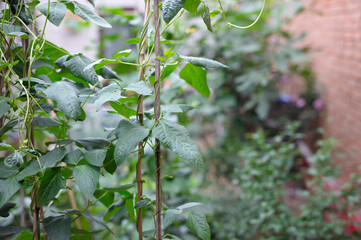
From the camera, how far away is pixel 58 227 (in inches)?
27.6

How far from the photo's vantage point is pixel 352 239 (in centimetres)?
187

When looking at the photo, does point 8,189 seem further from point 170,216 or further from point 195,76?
point 195,76

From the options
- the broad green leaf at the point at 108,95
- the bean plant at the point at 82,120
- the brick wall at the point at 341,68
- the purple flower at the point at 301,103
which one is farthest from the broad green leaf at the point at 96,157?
the purple flower at the point at 301,103

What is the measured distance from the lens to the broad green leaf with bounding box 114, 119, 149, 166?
0.60m

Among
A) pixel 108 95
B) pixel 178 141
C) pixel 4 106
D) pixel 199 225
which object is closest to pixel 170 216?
pixel 199 225

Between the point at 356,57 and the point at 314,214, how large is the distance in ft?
4.62

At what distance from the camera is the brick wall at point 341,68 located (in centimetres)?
263

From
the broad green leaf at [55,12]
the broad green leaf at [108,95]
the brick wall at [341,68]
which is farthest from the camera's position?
the brick wall at [341,68]

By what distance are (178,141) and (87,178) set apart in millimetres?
179

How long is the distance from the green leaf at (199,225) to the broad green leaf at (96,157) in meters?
0.21

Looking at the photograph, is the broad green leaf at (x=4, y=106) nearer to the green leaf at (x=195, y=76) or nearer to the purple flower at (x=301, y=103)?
the green leaf at (x=195, y=76)

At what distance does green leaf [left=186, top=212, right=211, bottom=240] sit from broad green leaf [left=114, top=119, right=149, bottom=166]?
0.20 meters

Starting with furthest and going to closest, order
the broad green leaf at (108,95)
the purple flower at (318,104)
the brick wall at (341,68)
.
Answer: the purple flower at (318,104)
the brick wall at (341,68)
the broad green leaf at (108,95)

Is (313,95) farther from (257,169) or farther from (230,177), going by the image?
(257,169)
